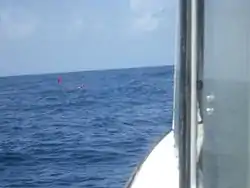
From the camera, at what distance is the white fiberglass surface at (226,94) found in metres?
1.12

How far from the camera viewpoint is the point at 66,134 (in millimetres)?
20828

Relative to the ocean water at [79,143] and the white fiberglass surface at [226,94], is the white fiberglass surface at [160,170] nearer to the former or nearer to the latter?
the white fiberglass surface at [226,94]

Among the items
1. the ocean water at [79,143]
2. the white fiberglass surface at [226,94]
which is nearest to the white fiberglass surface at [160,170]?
the white fiberglass surface at [226,94]

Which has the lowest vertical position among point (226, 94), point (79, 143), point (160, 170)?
point (79, 143)

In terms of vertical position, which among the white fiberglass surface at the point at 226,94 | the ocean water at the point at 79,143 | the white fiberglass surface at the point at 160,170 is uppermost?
A: the white fiberglass surface at the point at 226,94

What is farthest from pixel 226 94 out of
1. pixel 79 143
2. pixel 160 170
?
pixel 79 143

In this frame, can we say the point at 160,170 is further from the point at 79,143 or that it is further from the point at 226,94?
the point at 79,143

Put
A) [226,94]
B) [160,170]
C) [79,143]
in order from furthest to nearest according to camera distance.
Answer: [79,143] → [160,170] → [226,94]

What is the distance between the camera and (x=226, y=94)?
4.16ft

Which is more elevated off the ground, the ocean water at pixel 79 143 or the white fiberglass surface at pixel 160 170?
the white fiberglass surface at pixel 160 170

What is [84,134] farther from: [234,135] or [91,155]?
[234,135]

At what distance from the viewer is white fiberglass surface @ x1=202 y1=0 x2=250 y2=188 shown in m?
1.12

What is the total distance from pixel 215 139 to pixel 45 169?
529 inches

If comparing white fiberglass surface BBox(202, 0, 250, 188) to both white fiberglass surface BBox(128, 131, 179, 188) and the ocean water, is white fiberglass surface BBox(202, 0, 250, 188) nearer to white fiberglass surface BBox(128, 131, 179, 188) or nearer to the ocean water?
white fiberglass surface BBox(128, 131, 179, 188)
